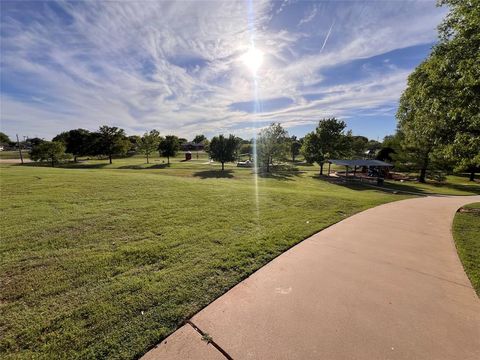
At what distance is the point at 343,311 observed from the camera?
3.25m

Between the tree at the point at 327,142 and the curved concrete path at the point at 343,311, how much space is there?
3034 cm

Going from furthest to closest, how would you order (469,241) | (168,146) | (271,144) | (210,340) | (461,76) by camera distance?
(168,146)
(271,144)
(461,76)
(469,241)
(210,340)

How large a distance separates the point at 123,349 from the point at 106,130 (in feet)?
152

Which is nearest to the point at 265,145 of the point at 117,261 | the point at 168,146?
the point at 168,146

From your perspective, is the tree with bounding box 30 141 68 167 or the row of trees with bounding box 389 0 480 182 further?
the tree with bounding box 30 141 68 167

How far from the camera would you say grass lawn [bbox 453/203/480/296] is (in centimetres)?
455

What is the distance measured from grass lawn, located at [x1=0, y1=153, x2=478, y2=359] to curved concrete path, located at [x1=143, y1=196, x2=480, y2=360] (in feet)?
1.23

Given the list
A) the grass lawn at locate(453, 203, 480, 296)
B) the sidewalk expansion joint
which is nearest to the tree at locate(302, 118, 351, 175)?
the grass lawn at locate(453, 203, 480, 296)

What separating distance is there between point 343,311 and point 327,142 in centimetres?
3409

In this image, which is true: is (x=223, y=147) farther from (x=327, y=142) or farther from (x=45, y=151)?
(x=45, y=151)

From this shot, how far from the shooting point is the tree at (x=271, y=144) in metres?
36.6

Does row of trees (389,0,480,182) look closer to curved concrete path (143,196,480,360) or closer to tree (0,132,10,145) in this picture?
curved concrete path (143,196,480,360)

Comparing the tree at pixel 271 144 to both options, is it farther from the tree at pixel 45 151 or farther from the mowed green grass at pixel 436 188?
the tree at pixel 45 151

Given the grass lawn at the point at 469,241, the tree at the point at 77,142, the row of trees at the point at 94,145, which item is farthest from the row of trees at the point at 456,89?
the tree at the point at 77,142
